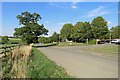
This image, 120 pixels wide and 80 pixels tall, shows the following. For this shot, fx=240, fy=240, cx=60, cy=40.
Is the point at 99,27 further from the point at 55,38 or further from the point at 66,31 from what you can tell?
the point at 55,38

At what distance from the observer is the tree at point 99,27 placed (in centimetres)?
9312

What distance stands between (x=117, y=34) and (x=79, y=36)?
29585 mm

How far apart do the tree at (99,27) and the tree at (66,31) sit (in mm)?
12232

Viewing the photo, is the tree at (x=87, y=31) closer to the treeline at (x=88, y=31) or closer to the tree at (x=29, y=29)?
the treeline at (x=88, y=31)

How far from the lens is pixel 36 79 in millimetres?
9648

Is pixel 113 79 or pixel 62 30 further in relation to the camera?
pixel 62 30

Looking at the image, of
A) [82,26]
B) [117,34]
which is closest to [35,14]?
[82,26]

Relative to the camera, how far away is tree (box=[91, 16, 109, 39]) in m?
93.1

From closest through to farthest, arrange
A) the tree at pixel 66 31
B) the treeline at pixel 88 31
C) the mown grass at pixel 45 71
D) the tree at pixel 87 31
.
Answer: the mown grass at pixel 45 71, the tree at pixel 87 31, the treeline at pixel 88 31, the tree at pixel 66 31

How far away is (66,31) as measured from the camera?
106 m

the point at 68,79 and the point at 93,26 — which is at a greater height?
the point at 93,26

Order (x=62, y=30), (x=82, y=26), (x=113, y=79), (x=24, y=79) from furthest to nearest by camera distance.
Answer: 1. (x=62, y=30)
2. (x=82, y=26)
3. (x=113, y=79)
4. (x=24, y=79)

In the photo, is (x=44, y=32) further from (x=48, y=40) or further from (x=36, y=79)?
(x=36, y=79)

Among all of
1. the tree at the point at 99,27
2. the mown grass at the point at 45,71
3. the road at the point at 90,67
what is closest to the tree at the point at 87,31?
the tree at the point at 99,27
